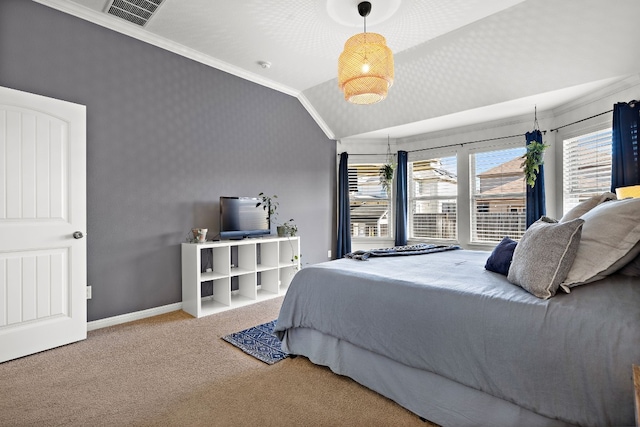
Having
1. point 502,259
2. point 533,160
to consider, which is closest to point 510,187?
point 533,160

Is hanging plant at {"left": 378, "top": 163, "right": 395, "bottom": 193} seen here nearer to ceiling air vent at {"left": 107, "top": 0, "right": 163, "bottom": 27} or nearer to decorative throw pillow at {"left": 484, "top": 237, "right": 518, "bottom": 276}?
decorative throw pillow at {"left": 484, "top": 237, "right": 518, "bottom": 276}

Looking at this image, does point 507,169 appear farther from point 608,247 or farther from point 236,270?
point 236,270

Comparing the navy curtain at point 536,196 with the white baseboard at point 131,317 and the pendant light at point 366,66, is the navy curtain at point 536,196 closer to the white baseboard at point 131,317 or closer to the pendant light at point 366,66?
the pendant light at point 366,66

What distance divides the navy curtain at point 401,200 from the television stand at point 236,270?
6.31 ft

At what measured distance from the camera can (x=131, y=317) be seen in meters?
3.09

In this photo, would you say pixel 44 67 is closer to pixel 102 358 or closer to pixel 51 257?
pixel 51 257

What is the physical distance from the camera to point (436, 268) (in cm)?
216

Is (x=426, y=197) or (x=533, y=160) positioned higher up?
(x=533, y=160)

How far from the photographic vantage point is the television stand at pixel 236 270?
3260mm

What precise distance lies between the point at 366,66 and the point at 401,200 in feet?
10.7

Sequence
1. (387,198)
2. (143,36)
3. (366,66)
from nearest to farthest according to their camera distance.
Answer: (366,66)
(143,36)
(387,198)

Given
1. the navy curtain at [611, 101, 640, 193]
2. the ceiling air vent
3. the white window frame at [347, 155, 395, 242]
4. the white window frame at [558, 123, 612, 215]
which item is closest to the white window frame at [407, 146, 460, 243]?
the white window frame at [347, 155, 395, 242]

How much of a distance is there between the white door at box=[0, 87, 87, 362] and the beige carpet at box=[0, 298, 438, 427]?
7.8 inches

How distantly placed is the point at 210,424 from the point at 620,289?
194cm
